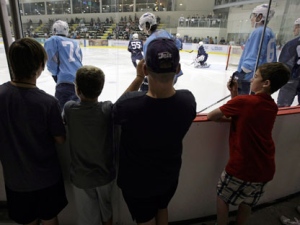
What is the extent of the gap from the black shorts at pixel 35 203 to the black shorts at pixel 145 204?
1.07 feet

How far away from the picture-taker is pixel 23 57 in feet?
2.74

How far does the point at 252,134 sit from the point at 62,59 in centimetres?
166

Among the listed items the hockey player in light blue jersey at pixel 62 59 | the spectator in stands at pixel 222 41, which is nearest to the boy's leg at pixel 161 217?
the hockey player in light blue jersey at pixel 62 59

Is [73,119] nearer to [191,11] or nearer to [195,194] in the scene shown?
[195,194]

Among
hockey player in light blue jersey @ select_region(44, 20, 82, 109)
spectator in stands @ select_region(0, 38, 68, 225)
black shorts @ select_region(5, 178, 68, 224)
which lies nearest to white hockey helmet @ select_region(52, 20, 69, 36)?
hockey player in light blue jersey @ select_region(44, 20, 82, 109)

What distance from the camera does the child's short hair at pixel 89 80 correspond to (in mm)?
895

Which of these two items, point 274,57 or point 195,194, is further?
point 274,57

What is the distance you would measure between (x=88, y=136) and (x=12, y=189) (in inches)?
15.2

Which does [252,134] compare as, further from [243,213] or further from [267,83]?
[243,213]

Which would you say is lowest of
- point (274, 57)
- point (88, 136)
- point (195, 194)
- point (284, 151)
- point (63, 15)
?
point (195, 194)

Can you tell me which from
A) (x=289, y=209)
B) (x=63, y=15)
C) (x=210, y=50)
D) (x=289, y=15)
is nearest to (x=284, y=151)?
(x=289, y=209)

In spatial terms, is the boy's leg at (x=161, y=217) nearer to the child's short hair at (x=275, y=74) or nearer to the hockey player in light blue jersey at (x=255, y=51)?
the child's short hair at (x=275, y=74)

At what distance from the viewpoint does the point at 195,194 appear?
1.46 metres

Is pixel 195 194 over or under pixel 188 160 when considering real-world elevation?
under
